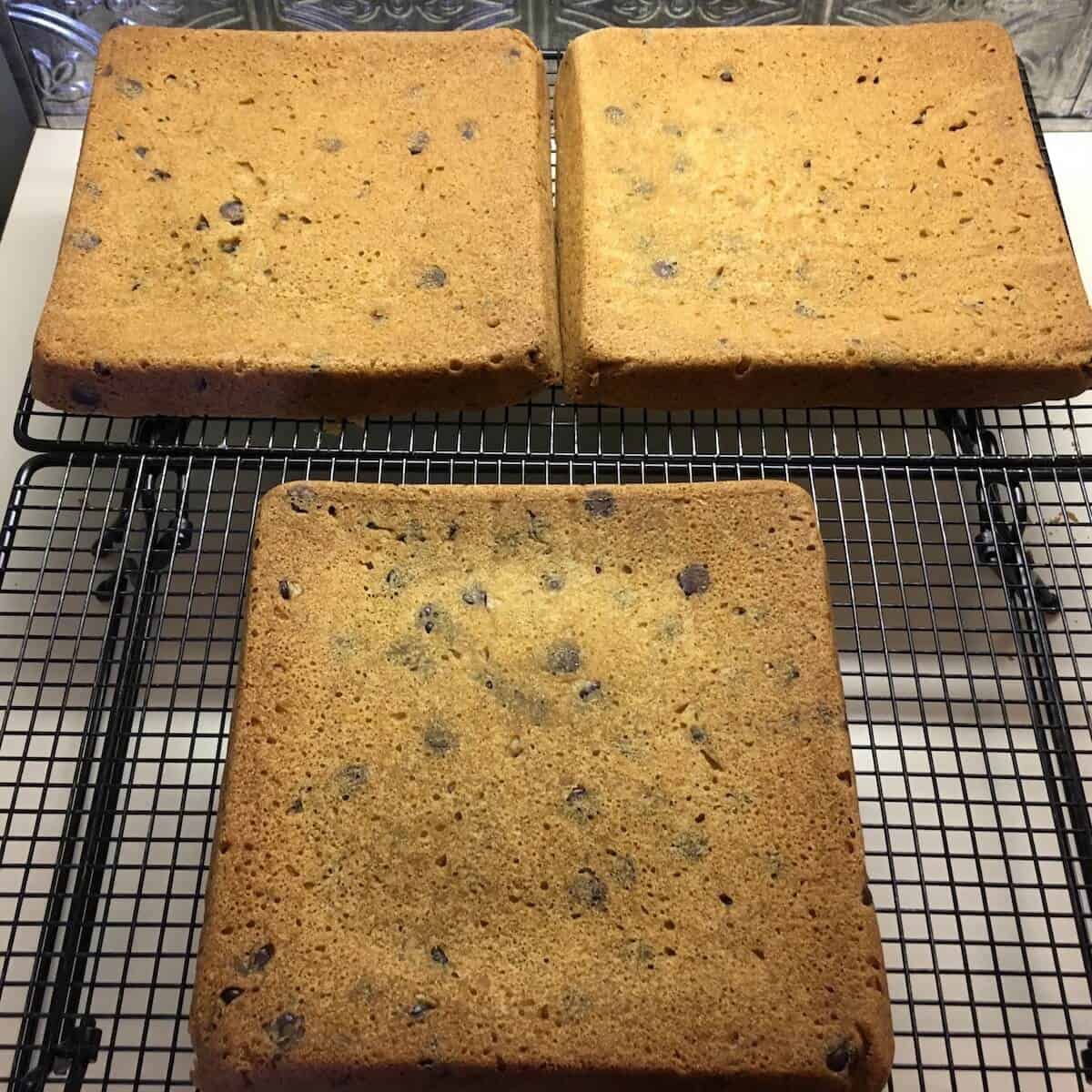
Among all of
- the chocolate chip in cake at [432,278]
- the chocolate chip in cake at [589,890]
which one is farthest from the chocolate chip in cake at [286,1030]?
the chocolate chip in cake at [432,278]

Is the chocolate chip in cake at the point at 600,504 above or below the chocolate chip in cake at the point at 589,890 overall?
above

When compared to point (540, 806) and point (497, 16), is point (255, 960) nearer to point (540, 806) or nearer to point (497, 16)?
point (540, 806)

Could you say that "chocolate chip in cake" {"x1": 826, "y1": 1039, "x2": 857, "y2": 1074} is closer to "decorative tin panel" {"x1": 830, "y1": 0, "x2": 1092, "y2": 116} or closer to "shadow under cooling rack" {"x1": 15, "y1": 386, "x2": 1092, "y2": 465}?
"shadow under cooling rack" {"x1": 15, "y1": 386, "x2": 1092, "y2": 465}

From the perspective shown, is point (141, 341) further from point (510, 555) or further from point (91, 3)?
point (91, 3)

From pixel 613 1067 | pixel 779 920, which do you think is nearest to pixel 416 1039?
pixel 613 1067

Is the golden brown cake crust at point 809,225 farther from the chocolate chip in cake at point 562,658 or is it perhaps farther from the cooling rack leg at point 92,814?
the cooling rack leg at point 92,814

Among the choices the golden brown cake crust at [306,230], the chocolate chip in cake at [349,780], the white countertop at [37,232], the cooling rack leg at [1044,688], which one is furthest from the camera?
the white countertop at [37,232]

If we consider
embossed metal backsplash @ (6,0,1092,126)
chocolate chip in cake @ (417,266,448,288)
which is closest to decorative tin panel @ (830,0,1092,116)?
embossed metal backsplash @ (6,0,1092,126)
